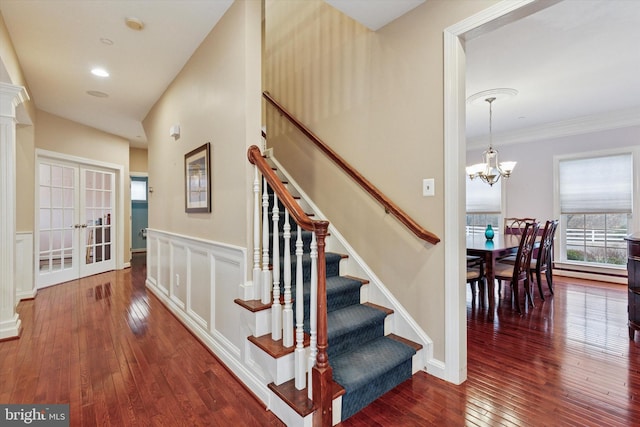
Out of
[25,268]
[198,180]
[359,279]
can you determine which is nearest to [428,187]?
[359,279]

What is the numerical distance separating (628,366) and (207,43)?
163 inches

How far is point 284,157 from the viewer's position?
3.56m

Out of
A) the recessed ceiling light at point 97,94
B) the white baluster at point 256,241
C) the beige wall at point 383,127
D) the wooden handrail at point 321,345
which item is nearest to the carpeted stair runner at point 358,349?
the wooden handrail at point 321,345

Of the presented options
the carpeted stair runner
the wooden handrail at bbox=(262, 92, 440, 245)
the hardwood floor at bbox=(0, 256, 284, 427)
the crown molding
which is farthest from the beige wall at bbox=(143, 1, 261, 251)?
the crown molding

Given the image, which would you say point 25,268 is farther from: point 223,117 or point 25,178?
point 223,117

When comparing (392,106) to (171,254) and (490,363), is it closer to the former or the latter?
(490,363)

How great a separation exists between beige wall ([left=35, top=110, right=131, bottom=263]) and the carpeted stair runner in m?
4.69

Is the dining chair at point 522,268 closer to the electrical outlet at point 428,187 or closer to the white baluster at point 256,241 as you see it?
the electrical outlet at point 428,187

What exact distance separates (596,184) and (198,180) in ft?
20.0

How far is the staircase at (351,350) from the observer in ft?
5.33

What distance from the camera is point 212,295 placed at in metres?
2.43

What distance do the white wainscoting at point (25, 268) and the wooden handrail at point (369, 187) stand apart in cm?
372

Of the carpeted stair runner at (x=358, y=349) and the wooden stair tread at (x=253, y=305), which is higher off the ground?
the wooden stair tread at (x=253, y=305)

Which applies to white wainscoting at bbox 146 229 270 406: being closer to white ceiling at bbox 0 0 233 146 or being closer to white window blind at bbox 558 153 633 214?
white ceiling at bbox 0 0 233 146
